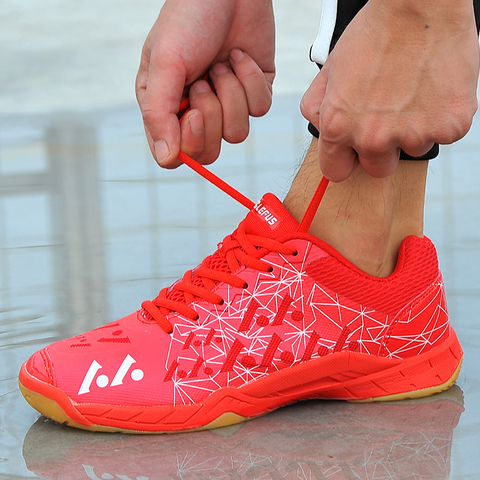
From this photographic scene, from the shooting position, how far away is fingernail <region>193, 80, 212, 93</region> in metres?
0.94

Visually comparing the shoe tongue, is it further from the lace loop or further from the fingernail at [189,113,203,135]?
the fingernail at [189,113,203,135]

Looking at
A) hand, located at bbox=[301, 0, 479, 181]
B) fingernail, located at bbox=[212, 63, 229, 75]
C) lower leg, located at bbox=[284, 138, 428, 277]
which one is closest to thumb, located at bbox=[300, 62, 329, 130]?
hand, located at bbox=[301, 0, 479, 181]

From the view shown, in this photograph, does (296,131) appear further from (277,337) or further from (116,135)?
(277,337)

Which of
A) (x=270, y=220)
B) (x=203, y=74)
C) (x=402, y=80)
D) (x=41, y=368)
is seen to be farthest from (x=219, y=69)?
(x=41, y=368)

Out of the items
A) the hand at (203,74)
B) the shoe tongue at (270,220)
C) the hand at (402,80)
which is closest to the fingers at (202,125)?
the hand at (203,74)

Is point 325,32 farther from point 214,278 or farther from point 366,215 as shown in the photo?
point 214,278

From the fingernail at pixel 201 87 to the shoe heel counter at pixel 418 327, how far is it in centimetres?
40

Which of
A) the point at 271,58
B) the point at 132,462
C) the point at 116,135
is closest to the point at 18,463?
the point at 132,462

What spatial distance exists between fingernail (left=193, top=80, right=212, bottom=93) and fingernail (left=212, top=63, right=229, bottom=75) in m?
0.04

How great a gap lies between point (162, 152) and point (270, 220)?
0.56ft

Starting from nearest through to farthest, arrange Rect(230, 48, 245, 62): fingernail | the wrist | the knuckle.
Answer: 1. the wrist
2. the knuckle
3. Rect(230, 48, 245, 62): fingernail

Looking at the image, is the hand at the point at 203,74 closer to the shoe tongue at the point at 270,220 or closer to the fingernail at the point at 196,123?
the fingernail at the point at 196,123

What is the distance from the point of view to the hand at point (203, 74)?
891 mm

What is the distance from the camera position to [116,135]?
4.32 meters
